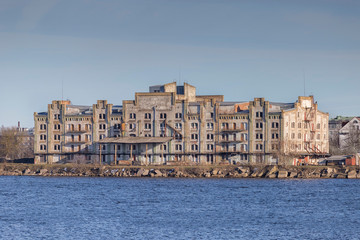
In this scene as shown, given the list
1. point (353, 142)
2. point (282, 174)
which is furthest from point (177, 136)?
point (353, 142)

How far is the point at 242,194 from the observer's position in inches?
3593

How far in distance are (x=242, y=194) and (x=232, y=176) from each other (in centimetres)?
3227

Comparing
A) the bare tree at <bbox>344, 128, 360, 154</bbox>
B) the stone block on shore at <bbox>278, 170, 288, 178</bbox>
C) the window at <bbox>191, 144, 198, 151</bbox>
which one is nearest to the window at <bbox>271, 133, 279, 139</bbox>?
the stone block on shore at <bbox>278, 170, 288, 178</bbox>

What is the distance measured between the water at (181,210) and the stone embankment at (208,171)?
9.23m

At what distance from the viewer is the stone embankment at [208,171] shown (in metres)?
122

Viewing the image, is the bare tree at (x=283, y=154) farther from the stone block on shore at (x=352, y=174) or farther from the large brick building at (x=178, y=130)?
the stone block on shore at (x=352, y=174)

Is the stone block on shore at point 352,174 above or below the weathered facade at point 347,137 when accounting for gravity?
below

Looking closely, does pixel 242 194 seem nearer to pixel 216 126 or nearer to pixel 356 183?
pixel 356 183

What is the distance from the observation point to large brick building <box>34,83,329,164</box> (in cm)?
13262

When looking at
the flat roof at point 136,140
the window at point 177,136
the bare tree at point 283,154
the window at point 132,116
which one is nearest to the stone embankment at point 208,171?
the bare tree at point 283,154

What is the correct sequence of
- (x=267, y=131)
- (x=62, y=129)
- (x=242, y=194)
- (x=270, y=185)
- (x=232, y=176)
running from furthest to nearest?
(x=62, y=129) < (x=267, y=131) < (x=232, y=176) < (x=270, y=185) < (x=242, y=194)

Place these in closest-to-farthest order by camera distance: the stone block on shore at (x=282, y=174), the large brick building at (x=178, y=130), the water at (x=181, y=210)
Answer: the water at (x=181, y=210) < the stone block on shore at (x=282, y=174) < the large brick building at (x=178, y=130)

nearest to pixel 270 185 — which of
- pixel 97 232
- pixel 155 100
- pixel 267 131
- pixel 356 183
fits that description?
pixel 356 183

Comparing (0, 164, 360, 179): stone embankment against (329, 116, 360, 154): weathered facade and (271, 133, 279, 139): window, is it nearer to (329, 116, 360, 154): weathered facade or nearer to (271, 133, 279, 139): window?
(271, 133, 279, 139): window
